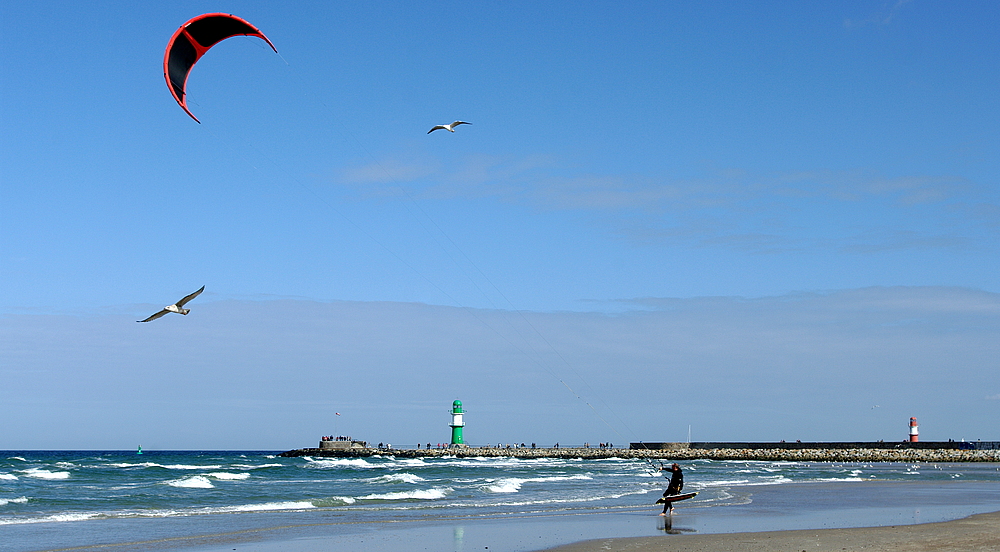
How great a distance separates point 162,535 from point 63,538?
→ 4.74ft

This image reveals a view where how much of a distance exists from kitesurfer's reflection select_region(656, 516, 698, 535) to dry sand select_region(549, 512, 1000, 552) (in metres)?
0.56

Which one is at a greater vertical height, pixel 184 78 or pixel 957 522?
pixel 184 78

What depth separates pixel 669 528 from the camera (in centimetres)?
1519

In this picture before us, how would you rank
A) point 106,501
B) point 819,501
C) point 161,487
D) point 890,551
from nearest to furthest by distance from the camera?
point 890,551, point 819,501, point 106,501, point 161,487

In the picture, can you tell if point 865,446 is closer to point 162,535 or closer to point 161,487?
point 161,487

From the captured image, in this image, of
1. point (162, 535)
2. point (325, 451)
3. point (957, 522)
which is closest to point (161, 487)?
point (162, 535)

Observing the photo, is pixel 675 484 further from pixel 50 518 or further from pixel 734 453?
pixel 734 453

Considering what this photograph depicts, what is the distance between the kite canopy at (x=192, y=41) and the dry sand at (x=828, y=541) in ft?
28.6

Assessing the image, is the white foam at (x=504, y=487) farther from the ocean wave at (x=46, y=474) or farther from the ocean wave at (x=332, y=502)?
the ocean wave at (x=46, y=474)

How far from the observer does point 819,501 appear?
72.9 ft

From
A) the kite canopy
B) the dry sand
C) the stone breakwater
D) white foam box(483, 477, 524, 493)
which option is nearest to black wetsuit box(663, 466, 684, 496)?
the dry sand

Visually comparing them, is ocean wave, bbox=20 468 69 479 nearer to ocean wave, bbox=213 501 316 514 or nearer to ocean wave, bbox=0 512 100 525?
ocean wave, bbox=213 501 316 514

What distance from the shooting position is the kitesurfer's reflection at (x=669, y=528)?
14719 mm

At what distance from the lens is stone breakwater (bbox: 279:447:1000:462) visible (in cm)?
6006
